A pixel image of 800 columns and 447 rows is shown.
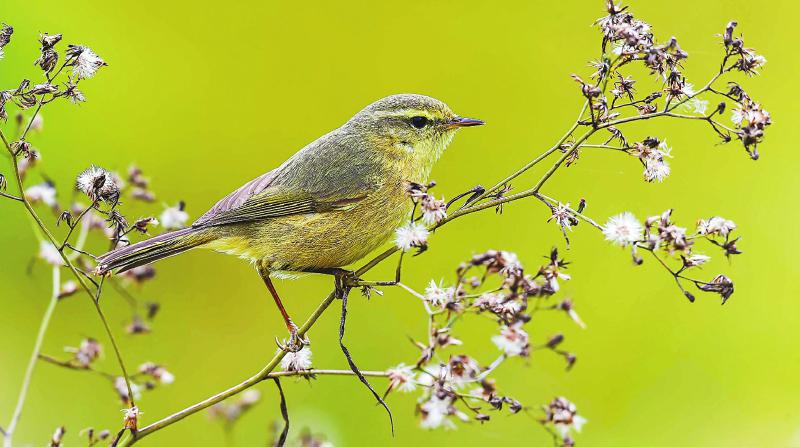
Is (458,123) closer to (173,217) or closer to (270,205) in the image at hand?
(270,205)

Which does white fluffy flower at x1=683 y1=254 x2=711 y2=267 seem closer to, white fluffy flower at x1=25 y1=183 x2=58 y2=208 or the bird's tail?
the bird's tail

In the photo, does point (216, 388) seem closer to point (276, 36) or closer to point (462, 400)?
point (276, 36)

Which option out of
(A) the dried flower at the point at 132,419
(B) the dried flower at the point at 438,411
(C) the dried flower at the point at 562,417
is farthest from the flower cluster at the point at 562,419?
(A) the dried flower at the point at 132,419

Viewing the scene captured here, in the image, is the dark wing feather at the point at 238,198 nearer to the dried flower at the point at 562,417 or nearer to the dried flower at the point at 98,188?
the dried flower at the point at 98,188

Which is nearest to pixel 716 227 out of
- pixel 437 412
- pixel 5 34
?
pixel 437 412

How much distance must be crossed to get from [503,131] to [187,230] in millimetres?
2371

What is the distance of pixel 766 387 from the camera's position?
4.29 metres

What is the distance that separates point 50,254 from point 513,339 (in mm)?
1584

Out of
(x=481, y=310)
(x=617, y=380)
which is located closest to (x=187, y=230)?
(x=481, y=310)

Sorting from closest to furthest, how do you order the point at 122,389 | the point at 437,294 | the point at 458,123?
the point at 437,294 → the point at 122,389 → the point at 458,123

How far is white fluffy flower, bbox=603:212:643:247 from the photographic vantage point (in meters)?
1.89

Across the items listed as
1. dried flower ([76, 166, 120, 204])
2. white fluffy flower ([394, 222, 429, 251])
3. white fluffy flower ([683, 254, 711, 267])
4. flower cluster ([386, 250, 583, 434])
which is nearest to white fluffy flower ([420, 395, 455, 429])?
flower cluster ([386, 250, 583, 434])

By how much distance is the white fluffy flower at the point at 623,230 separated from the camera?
6.19 feet

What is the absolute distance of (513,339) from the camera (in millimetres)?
1746
